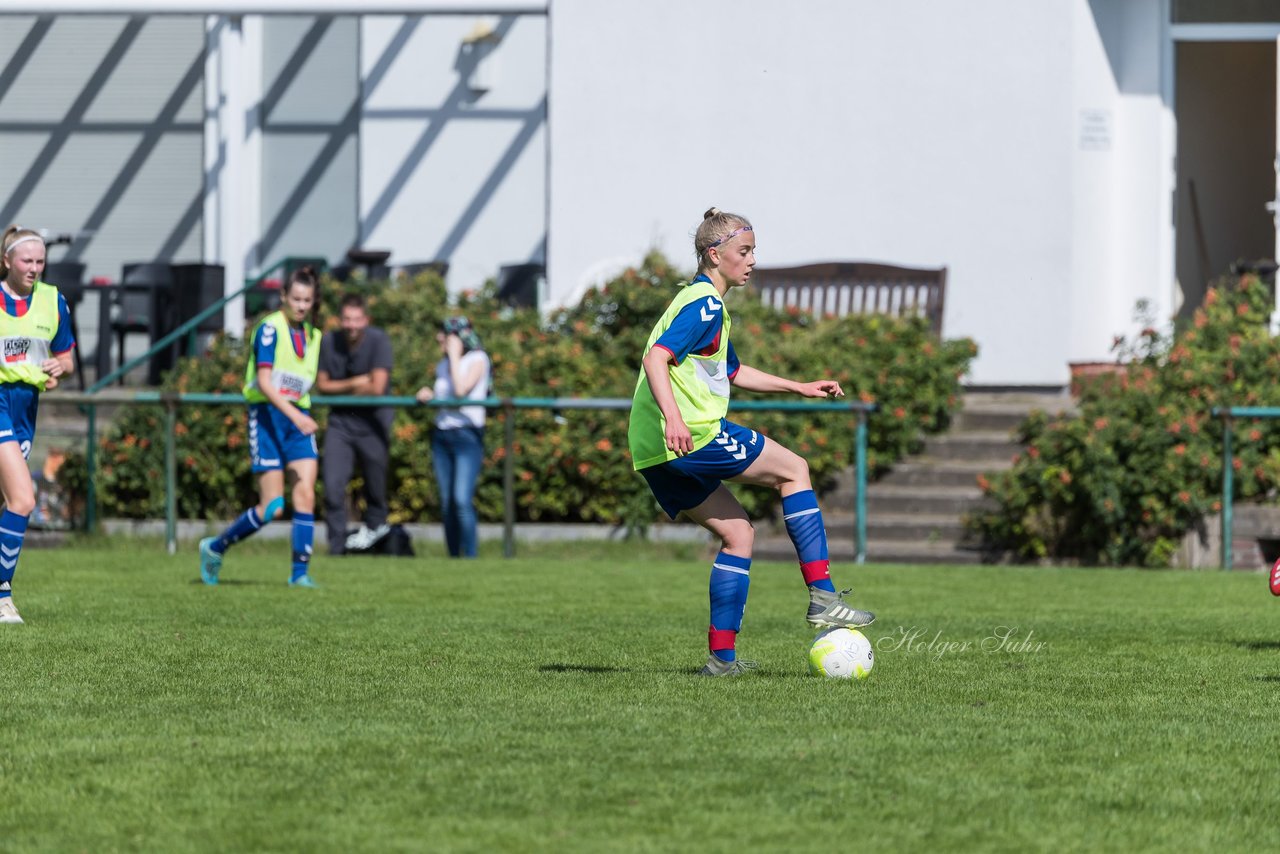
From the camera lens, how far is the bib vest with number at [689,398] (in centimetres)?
724

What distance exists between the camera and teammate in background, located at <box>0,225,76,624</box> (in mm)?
9461

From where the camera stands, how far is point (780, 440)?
Answer: 15188mm

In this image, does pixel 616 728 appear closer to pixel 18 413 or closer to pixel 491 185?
A: pixel 18 413

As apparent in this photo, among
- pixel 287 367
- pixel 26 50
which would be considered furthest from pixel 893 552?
pixel 26 50

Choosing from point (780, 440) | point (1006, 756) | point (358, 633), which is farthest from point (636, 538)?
point (1006, 756)

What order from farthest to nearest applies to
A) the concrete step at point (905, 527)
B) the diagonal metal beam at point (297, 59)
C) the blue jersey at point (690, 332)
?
1. the diagonal metal beam at point (297, 59)
2. the concrete step at point (905, 527)
3. the blue jersey at point (690, 332)

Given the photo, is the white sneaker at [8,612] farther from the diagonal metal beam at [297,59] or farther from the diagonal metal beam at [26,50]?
the diagonal metal beam at [26,50]

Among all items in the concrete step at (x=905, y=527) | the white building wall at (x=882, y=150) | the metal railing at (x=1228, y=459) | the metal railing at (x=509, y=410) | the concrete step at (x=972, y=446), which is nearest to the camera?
the metal railing at (x=1228, y=459)

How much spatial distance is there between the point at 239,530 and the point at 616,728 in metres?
6.05

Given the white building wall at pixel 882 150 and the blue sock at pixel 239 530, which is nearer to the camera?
the blue sock at pixel 239 530

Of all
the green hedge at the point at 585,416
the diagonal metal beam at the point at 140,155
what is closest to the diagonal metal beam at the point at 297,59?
the diagonal metal beam at the point at 140,155

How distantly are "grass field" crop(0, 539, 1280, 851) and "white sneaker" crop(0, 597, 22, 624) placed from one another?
0.22m

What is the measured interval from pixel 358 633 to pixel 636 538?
6254mm

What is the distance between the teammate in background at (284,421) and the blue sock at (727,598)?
14.7ft
